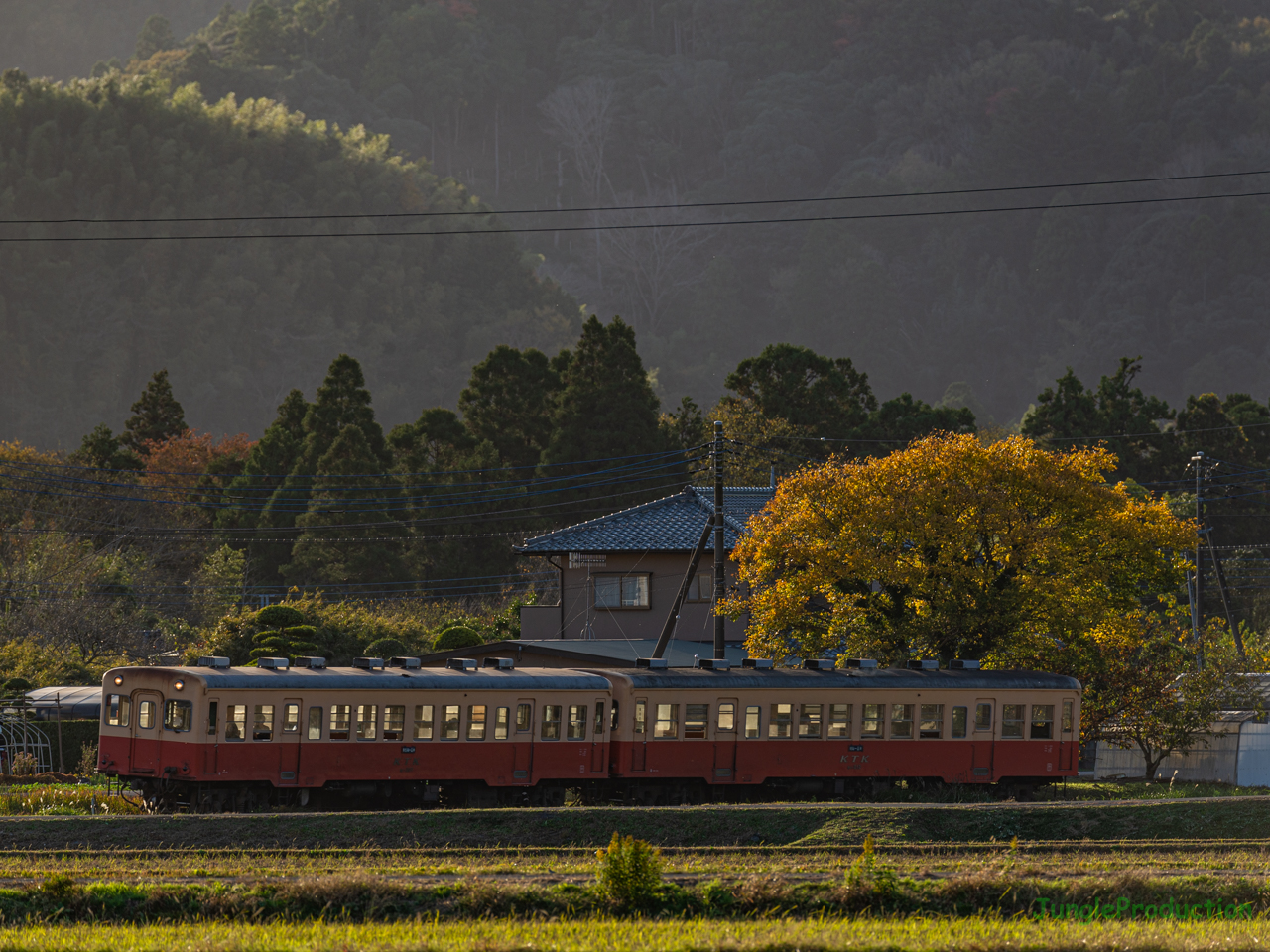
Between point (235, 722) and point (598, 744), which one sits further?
point (598, 744)

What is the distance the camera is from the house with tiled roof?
45.6 metres

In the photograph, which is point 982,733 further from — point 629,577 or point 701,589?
point 629,577

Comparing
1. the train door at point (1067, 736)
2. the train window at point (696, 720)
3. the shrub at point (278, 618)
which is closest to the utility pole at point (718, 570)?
the train window at point (696, 720)

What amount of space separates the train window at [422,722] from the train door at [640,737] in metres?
4.10

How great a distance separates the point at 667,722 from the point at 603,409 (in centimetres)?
4960

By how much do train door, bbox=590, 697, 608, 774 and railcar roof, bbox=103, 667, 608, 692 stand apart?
1.40 feet

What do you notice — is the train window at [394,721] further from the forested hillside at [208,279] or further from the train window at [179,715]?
the forested hillside at [208,279]

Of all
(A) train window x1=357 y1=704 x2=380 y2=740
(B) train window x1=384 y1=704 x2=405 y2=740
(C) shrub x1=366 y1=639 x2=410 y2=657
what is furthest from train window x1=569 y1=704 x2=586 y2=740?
(C) shrub x1=366 y1=639 x2=410 y2=657

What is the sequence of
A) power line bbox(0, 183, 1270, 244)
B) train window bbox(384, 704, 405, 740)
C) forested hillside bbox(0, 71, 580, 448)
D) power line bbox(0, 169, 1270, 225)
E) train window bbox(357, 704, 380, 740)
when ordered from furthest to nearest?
power line bbox(0, 183, 1270, 244) < power line bbox(0, 169, 1270, 225) < forested hillside bbox(0, 71, 580, 448) < train window bbox(384, 704, 405, 740) < train window bbox(357, 704, 380, 740)

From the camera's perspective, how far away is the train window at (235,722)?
27.0 meters

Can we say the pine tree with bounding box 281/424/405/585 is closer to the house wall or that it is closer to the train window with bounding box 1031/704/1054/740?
the house wall

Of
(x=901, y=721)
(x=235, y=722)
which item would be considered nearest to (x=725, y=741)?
(x=901, y=721)

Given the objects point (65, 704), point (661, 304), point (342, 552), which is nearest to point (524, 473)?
point (342, 552)

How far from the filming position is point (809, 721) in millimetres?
30875
